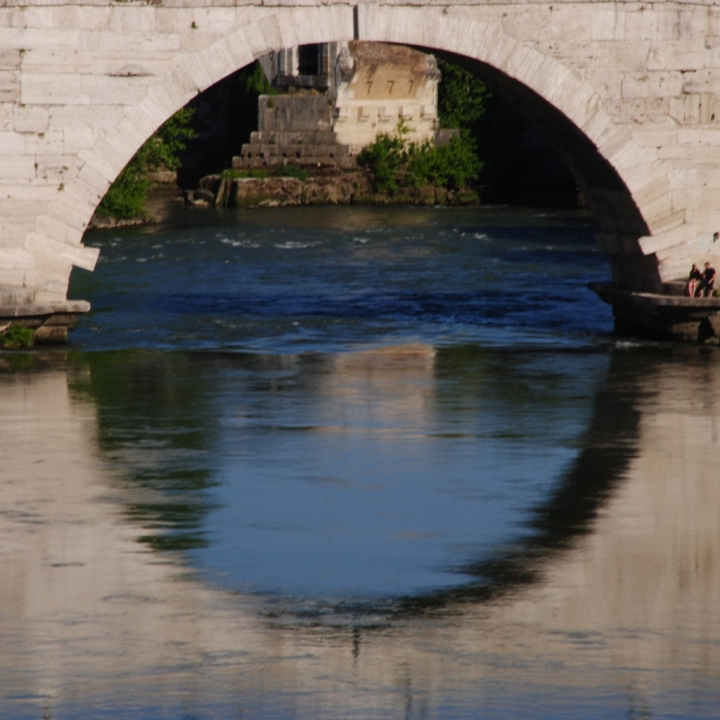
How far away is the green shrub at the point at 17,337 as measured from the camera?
11.9 metres

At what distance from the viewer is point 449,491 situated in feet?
25.4

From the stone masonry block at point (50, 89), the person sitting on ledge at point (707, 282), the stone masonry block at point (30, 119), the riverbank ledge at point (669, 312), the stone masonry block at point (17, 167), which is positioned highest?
the stone masonry block at point (50, 89)

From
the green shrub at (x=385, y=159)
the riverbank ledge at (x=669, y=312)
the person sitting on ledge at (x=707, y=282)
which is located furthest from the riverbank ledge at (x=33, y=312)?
the green shrub at (x=385, y=159)

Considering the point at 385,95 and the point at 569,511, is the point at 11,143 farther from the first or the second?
the point at 385,95

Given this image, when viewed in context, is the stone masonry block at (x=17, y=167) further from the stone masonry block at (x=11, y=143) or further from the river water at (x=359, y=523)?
the river water at (x=359, y=523)

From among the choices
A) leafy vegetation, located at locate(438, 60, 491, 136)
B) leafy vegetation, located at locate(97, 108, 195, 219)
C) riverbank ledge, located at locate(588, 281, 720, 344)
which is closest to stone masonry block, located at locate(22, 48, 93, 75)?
riverbank ledge, located at locate(588, 281, 720, 344)

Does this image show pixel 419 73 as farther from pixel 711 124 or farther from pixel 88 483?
pixel 88 483

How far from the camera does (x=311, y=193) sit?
33.3 metres

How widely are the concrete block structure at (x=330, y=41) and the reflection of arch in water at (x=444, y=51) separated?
0.01 meters

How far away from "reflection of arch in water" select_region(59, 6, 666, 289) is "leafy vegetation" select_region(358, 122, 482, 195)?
69.0ft

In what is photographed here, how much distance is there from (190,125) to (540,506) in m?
30.7

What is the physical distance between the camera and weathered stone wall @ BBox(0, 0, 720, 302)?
11430 mm

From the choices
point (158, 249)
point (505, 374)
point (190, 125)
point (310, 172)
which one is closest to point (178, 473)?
point (505, 374)

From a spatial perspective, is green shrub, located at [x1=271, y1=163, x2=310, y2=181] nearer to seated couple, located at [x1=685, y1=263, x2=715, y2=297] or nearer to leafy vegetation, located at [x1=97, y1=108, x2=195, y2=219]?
leafy vegetation, located at [x1=97, y1=108, x2=195, y2=219]
